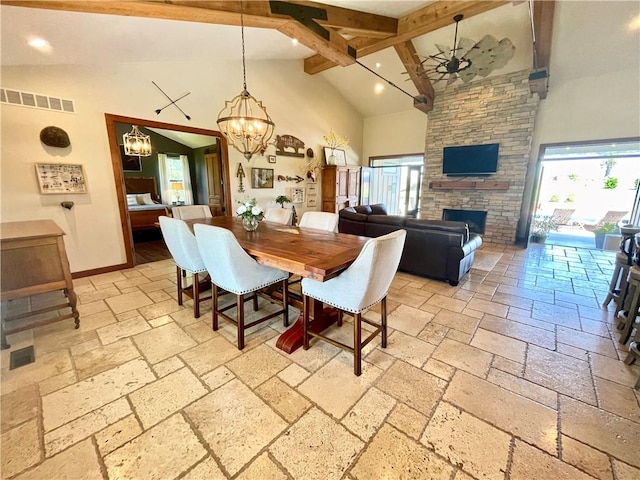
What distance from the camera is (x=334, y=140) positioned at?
7055 millimetres

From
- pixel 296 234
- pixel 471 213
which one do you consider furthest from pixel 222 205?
pixel 471 213

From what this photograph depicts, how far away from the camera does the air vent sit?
2900 millimetres

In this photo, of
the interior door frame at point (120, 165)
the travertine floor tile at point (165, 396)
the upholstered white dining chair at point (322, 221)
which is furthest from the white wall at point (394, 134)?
the travertine floor tile at point (165, 396)

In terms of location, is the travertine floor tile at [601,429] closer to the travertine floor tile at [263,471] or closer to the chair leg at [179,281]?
the travertine floor tile at [263,471]

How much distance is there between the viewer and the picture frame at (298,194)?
6304mm

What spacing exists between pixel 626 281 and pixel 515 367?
1682mm

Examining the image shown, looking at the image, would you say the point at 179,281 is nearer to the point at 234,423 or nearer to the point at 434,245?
the point at 234,423

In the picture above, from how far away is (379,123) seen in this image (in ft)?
25.1

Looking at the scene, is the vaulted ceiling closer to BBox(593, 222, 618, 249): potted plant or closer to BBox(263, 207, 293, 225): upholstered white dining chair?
BBox(263, 207, 293, 225): upholstered white dining chair

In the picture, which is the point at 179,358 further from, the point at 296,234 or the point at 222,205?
the point at 222,205

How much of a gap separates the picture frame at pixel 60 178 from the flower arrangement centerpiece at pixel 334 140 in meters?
5.00

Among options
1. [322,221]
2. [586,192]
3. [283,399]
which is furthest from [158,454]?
[586,192]

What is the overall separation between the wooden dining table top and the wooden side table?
149cm

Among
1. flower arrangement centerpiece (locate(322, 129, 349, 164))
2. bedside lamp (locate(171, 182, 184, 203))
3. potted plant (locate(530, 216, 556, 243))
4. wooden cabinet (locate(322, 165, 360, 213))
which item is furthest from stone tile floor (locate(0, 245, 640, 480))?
bedside lamp (locate(171, 182, 184, 203))
